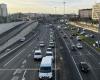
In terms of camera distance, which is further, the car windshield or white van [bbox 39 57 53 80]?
the car windshield

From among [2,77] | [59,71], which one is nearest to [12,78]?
[2,77]

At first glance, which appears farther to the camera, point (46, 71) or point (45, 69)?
point (45, 69)

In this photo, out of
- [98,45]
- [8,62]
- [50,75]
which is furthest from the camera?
[98,45]

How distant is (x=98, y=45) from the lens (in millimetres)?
70062

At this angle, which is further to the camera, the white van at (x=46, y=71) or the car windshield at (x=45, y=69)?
the car windshield at (x=45, y=69)

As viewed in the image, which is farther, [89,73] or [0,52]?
[0,52]

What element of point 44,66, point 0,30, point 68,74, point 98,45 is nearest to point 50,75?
point 44,66

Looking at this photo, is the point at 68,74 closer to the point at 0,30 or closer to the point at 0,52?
the point at 0,52

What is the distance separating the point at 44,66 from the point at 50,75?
1524 mm

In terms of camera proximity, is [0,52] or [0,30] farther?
[0,30]

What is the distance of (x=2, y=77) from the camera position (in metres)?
33.5

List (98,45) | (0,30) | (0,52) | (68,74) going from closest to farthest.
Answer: (68,74) < (0,52) < (98,45) < (0,30)

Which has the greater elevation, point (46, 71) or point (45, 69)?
point (45, 69)

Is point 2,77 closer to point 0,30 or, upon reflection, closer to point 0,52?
point 0,52
